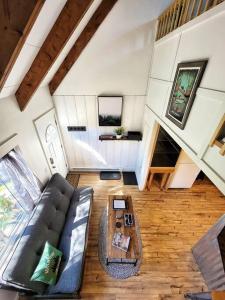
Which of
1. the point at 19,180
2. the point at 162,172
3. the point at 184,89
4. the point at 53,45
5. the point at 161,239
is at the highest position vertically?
the point at 162,172

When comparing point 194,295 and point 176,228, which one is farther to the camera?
point 176,228

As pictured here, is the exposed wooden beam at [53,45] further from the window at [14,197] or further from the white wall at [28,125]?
the window at [14,197]

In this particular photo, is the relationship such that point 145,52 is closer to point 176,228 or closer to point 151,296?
point 176,228

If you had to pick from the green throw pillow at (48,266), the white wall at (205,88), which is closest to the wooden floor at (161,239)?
the green throw pillow at (48,266)

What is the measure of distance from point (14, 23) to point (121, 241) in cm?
258

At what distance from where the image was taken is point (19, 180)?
1.78 m

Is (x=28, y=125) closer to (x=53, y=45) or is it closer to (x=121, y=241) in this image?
(x=53, y=45)

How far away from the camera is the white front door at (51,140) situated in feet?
7.99

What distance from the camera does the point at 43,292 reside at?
5.18 feet

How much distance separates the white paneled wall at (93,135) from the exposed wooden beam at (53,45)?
1.11 metres

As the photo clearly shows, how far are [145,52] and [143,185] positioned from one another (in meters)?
2.70

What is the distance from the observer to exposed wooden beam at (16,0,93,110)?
1304mm

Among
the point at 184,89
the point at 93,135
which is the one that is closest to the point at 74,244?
the point at 93,135

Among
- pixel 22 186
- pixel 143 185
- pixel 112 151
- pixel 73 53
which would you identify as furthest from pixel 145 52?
pixel 22 186
